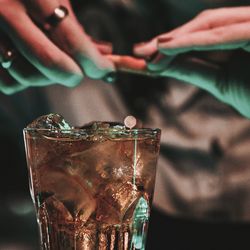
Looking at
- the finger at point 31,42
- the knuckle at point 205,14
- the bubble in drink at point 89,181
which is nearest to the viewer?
the bubble in drink at point 89,181

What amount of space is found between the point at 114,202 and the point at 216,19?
3.24 feet

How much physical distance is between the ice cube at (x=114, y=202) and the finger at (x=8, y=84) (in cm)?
97

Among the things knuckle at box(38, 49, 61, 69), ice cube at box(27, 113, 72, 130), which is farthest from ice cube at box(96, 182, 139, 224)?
knuckle at box(38, 49, 61, 69)

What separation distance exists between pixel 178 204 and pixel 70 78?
0.62m

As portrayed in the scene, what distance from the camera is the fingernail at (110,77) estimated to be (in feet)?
5.57

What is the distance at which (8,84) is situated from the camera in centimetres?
170

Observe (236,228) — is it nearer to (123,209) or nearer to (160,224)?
(160,224)

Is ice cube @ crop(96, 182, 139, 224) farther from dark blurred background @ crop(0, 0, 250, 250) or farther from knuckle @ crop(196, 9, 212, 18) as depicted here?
knuckle @ crop(196, 9, 212, 18)

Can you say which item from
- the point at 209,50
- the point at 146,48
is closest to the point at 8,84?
the point at 146,48

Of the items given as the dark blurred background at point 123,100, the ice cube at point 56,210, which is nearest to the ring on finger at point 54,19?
the dark blurred background at point 123,100

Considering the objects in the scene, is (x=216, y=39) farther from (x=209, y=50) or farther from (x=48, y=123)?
(x=48, y=123)

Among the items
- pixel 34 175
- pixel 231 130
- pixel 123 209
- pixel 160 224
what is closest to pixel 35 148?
pixel 34 175

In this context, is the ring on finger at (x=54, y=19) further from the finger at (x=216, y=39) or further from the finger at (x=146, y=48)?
the finger at (x=216, y=39)

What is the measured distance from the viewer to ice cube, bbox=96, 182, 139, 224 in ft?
2.71
